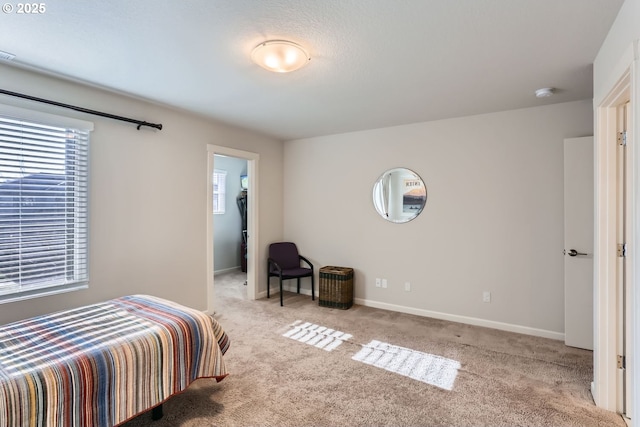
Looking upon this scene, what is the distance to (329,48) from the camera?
7.24 feet

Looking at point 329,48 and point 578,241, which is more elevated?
point 329,48

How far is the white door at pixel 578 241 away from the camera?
3.08 meters

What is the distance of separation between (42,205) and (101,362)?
5.51 ft

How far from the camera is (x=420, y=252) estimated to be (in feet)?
13.6

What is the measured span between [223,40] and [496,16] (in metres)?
1.65

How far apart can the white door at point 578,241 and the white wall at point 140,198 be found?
3.90 metres

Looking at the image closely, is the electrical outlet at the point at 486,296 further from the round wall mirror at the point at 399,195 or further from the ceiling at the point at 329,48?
the ceiling at the point at 329,48

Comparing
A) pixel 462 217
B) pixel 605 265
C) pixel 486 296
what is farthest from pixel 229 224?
pixel 605 265

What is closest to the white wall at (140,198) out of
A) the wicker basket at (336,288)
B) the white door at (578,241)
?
the wicker basket at (336,288)

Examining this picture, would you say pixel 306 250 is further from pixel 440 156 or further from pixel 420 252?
pixel 440 156

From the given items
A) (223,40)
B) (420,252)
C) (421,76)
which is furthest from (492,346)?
(223,40)

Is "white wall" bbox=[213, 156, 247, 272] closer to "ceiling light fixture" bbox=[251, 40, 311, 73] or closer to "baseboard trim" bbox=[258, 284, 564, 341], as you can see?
"baseboard trim" bbox=[258, 284, 564, 341]

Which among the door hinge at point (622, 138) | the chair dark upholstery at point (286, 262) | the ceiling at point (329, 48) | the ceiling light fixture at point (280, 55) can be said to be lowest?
the chair dark upholstery at point (286, 262)

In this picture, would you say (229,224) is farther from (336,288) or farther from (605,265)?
(605,265)
